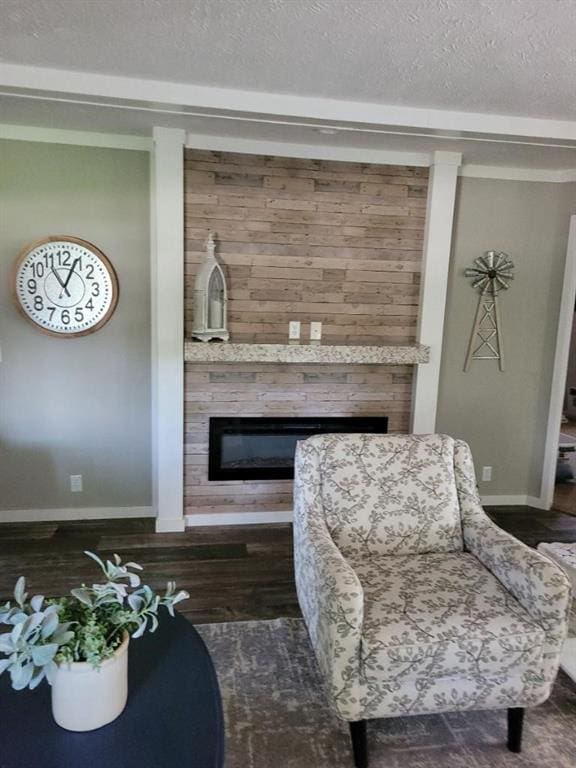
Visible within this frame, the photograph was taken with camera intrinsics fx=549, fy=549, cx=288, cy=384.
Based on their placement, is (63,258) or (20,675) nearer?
(20,675)

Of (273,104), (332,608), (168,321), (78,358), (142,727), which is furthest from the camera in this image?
(78,358)

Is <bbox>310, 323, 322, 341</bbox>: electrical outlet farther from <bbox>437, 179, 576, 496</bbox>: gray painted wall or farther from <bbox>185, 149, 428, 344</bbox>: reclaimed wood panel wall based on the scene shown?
<bbox>437, 179, 576, 496</bbox>: gray painted wall

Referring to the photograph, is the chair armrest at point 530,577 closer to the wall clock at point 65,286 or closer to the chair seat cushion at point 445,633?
the chair seat cushion at point 445,633

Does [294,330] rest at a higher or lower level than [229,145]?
lower

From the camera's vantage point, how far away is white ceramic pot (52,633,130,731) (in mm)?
1221

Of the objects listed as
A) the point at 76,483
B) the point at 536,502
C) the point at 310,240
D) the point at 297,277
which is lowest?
the point at 536,502

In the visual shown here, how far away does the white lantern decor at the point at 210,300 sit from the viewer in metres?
3.26

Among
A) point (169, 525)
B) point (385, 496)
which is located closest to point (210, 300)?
point (169, 525)

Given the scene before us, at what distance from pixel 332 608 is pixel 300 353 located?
1.81 metres

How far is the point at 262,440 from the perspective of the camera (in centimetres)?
363

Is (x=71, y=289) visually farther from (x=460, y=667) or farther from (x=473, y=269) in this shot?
(x=460, y=667)

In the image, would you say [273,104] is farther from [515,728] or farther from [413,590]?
[515,728]

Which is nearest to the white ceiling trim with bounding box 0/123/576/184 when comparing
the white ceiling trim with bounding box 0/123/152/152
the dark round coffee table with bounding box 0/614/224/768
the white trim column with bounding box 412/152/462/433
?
the white ceiling trim with bounding box 0/123/152/152

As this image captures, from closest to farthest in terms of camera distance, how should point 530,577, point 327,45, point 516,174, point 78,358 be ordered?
point 530,577 < point 327,45 < point 78,358 < point 516,174
